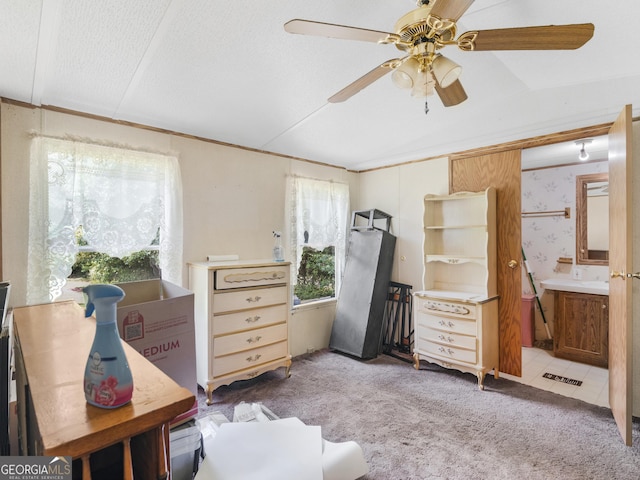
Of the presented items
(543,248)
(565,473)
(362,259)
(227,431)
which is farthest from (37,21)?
(543,248)

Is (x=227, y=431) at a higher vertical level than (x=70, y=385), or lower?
lower

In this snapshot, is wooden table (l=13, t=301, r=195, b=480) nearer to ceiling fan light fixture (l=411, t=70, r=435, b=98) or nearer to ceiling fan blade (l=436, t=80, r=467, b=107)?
ceiling fan light fixture (l=411, t=70, r=435, b=98)

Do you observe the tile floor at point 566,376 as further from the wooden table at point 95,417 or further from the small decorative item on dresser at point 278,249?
the wooden table at point 95,417

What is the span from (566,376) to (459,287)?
1.24 meters

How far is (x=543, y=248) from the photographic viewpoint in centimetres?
398

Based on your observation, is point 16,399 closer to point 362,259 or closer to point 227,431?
point 227,431

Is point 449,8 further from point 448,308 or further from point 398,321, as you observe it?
point 398,321

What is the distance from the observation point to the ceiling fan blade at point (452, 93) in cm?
169

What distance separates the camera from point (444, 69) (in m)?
1.35

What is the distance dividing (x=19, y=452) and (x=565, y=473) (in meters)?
2.51

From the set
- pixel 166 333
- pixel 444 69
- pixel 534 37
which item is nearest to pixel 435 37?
pixel 444 69

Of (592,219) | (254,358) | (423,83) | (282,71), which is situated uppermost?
(282,71)

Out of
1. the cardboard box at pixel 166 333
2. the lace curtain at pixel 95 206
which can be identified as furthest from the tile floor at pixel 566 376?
the lace curtain at pixel 95 206

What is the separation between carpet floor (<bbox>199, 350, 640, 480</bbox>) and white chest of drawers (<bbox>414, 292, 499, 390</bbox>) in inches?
7.2
